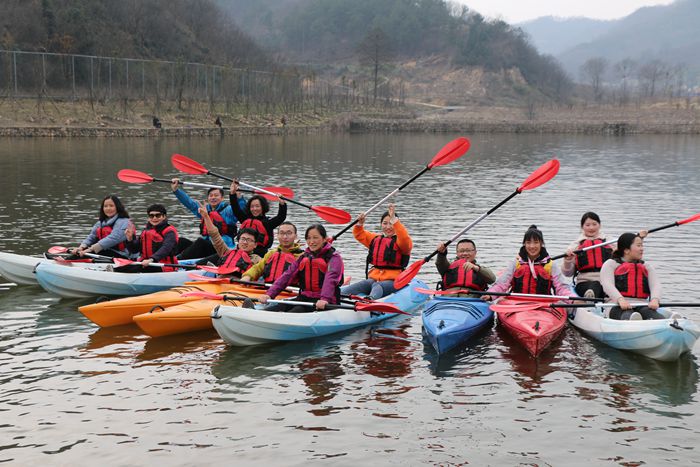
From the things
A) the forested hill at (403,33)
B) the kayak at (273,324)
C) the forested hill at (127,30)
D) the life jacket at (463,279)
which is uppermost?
the forested hill at (403,33)

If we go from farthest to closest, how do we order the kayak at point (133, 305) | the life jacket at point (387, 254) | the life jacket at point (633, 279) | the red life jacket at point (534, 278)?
the life jacket at point (387, 254)
the kayak at point (133, 305)
the red life jacket at point (534, 278)
the life jacket at point (633, 279)

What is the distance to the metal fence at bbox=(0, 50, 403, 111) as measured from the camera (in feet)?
182

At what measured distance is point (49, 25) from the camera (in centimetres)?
6475

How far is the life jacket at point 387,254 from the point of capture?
10672mm

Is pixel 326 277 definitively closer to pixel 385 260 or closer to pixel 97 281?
pixel 385 260

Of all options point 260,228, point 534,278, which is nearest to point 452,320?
point 534,278

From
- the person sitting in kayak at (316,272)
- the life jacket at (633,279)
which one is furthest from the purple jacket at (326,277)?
the life jacket at (633,279)

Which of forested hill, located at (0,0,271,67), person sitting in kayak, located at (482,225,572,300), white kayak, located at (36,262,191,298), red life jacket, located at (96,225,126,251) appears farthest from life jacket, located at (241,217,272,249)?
forested hill, located at (0,0,271,67)

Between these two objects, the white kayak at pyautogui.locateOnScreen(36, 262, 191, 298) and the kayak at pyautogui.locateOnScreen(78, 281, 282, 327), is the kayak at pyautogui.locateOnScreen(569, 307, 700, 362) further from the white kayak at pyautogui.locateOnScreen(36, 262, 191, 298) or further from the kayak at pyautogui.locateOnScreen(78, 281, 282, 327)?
the white kayak at pyautogui.locateOnScreen(36, 262, 191, 298)

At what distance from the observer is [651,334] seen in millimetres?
8445

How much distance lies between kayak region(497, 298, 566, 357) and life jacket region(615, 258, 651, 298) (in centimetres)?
79

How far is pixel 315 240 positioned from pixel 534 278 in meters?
2.75

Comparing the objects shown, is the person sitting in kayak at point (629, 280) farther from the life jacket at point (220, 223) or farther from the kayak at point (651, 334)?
the life jacket at point (220, 223)

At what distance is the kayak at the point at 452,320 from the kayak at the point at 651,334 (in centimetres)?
135
